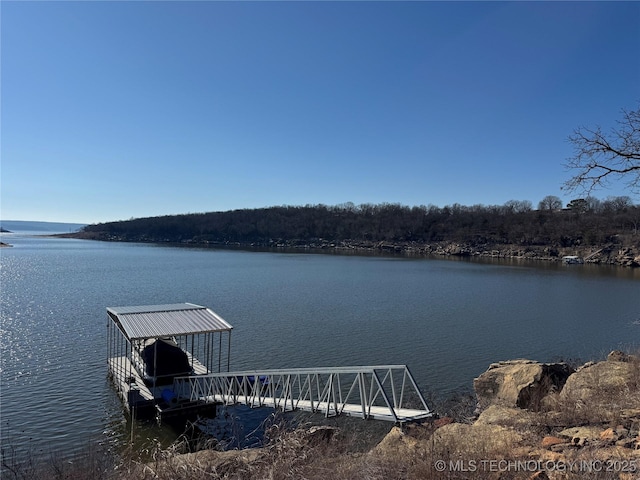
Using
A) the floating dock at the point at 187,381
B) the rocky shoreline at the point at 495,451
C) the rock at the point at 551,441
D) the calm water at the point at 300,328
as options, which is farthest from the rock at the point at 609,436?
the calm water at the point at 300,328

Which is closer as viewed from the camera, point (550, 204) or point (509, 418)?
point (509, 418)

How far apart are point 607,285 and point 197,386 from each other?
5329 centimetres

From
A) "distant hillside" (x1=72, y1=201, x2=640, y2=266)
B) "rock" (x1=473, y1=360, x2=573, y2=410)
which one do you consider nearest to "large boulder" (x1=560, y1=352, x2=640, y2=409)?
"rock" (x1=473, y1=360, x2=573, y2=410)

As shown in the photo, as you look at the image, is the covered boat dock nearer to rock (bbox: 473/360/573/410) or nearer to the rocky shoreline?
the rocky shoreline

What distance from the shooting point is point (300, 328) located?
26953 millimetres

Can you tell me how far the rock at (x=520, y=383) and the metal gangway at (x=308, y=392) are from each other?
88.1 inches

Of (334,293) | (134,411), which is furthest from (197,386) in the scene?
(334,293)

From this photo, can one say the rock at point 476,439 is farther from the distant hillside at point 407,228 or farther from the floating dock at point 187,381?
the distant hillside at point 407,228

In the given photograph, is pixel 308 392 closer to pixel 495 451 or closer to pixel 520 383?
pixel 520 383

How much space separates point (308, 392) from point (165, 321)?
6385mm

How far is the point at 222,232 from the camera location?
177 m

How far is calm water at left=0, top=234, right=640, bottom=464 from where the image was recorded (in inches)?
631

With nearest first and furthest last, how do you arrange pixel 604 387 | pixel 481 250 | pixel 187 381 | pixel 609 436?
pixel 609 436
pixel 604 387
pixel 187 381
pixel 481 250

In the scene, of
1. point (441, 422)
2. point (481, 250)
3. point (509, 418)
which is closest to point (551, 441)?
point (509, 418)
